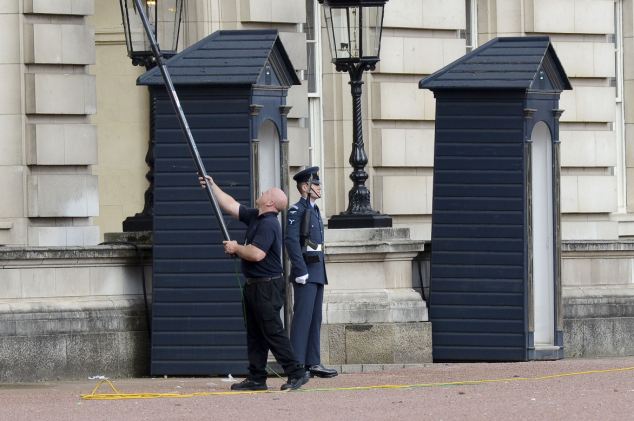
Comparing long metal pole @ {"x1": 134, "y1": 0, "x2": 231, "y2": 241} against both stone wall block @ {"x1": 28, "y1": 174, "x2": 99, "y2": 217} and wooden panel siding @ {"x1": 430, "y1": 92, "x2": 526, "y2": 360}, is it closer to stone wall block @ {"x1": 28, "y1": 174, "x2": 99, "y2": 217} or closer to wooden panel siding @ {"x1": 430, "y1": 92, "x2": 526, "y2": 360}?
stone wall block @ {"x1": 28, "y1": 174, "x2": 99, "y2": 217}

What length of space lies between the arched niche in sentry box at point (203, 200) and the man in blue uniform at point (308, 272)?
577 mm

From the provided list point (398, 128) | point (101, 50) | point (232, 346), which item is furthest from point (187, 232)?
point (398, 128)

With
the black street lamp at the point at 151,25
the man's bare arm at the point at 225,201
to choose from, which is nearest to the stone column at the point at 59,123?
the black street lamp at the point at 151,25

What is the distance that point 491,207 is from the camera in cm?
1848

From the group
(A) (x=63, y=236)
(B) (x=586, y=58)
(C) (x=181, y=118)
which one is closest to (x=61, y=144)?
(A) (x=63, y=236)

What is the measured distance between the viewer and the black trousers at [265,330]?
1520 centimetres

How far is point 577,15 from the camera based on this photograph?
2334cm

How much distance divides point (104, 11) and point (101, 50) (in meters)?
0.37

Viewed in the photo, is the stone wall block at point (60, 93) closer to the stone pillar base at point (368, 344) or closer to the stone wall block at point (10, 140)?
the stone wall block at point (10, 140)

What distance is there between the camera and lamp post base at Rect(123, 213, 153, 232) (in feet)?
58.5

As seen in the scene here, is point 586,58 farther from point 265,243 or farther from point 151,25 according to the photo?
point 265,243

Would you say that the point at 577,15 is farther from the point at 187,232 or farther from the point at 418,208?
the point at 187,232

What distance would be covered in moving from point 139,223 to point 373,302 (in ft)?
6.79

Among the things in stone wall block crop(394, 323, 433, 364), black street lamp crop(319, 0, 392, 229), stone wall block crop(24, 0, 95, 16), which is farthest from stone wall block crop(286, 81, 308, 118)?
stone wall block crop(394, 323, 433, 364)
